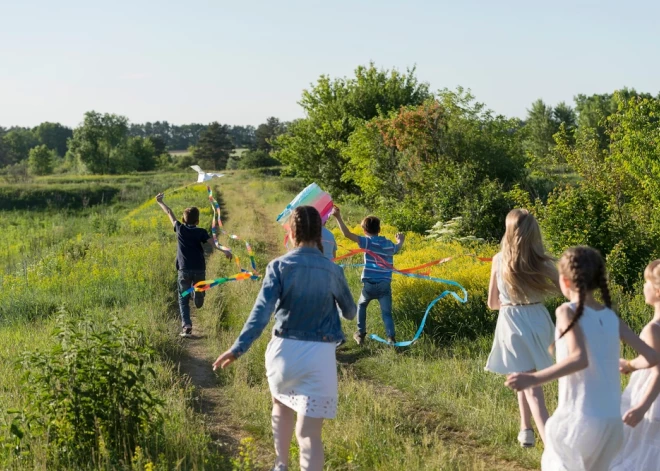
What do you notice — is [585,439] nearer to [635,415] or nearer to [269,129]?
[635,415]

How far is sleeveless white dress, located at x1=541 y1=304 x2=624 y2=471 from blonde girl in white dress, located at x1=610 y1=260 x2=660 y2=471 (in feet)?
1.63

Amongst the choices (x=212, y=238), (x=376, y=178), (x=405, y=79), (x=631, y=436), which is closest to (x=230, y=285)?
(x=212, y=238)

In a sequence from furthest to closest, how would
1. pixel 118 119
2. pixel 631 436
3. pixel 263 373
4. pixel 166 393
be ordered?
1. pixel 118 119
2. pixel 263 373
3. pixel 166 393
4. pixel 631 436

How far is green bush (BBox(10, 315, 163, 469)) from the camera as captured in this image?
5098 millimetres

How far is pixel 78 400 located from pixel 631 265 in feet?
27.1

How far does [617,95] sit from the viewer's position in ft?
43.2

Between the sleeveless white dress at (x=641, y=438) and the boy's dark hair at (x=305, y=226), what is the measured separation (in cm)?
218

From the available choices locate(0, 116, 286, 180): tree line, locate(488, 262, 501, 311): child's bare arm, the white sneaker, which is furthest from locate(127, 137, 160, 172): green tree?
the white sneaker

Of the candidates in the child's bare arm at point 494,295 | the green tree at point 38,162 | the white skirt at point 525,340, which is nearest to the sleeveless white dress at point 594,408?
the white skirt at point 525,340

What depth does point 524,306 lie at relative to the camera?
5.54m

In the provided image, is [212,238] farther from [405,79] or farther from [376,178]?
[405,79]

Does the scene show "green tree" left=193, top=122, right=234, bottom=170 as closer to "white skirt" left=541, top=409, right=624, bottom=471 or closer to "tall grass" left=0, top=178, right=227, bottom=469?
"tall grass" left=0, top=178, right=227, bottom=469

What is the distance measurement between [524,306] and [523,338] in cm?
25

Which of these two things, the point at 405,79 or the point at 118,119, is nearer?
the point at 405,79
